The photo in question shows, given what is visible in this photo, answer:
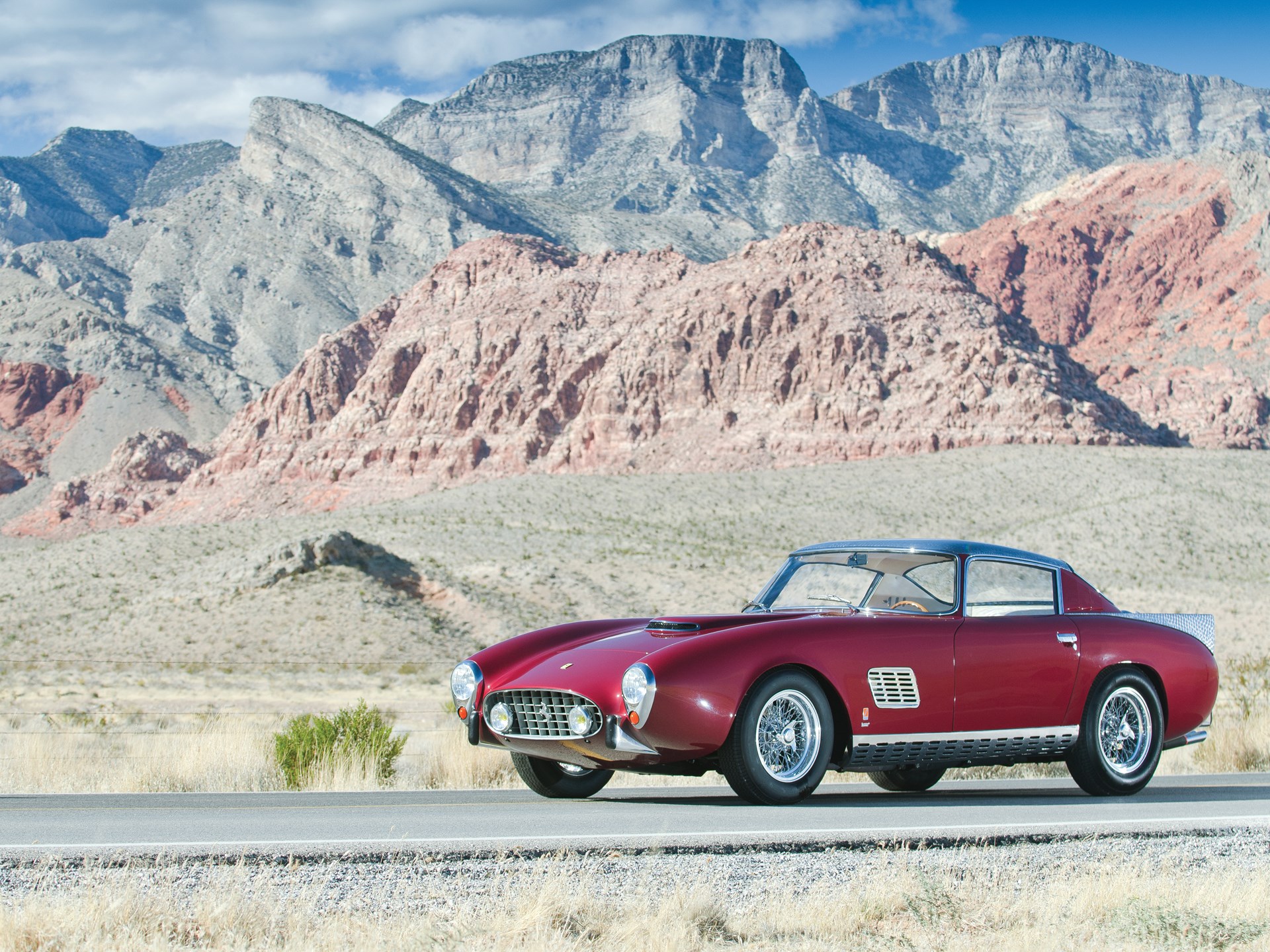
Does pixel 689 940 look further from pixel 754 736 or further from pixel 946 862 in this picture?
pixel 754 736

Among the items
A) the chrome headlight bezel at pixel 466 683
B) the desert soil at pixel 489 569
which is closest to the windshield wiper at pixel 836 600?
the chrome headlight bezel at pixel 466 683

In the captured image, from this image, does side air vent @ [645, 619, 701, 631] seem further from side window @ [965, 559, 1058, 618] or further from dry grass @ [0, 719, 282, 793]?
dry grass @ [0, 719, 282, 793]

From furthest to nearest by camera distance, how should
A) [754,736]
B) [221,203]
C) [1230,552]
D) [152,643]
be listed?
[221,203], [1230,552], [152,643], [754,736]

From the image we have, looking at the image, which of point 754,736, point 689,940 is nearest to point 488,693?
point 754,736

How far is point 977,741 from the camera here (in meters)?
8.66

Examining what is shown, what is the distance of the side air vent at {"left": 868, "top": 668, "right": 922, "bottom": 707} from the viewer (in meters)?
8.25

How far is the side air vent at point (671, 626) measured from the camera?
8398 millimetres

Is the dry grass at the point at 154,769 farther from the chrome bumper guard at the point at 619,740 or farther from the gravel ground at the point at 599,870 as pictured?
the gravel ground at the point at 599,870

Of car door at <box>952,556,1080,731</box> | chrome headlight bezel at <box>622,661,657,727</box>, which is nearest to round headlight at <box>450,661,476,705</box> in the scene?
chrome headlight bezel at <box>622,661,657,727</box>

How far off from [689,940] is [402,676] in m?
37.2

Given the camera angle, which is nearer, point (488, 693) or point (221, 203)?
point (488, 693)

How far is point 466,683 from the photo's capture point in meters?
9.02

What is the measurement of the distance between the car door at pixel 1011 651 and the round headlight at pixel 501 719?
116 inches

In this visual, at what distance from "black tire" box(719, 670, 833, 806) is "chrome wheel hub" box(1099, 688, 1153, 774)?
251 centimetres
